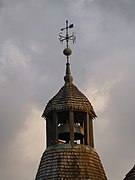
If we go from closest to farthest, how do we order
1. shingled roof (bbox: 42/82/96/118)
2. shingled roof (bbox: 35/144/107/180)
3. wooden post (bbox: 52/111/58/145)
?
shingled roof (bbox: 35/144/107/180)
wooden post (bbox: 52/111/58/145)
shingled roof (bbox: 42/82/96/118)

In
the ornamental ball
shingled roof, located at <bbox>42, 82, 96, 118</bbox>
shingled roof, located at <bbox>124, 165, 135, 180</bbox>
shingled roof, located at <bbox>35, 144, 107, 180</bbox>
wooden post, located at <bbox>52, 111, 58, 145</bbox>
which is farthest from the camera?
the ornamental ball

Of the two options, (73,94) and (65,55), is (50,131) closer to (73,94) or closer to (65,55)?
(73,94)

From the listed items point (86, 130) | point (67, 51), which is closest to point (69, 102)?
point (86, 130)

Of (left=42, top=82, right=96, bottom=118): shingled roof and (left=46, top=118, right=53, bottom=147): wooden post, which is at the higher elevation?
(left=42, top=82, right=96, bottom=118): shingled roof

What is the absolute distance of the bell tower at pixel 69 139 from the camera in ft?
101

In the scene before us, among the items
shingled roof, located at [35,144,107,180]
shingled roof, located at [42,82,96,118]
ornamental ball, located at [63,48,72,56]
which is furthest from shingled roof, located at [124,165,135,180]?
ornamental ball, located at [63,48,72,56]

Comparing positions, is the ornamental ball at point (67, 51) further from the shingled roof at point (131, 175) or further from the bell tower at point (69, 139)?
the shingled roof at point (131, 175)

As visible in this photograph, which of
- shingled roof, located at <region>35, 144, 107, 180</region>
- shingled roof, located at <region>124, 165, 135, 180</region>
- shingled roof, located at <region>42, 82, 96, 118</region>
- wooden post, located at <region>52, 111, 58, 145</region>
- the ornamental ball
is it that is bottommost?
shingled roof, located at <region>124, 165, 135, 180</region>

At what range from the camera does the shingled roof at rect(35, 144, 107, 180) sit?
3055 cm

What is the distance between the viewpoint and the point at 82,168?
30781 millimetres

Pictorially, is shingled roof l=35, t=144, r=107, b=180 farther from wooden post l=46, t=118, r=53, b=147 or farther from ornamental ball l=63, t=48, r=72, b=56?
ornamental ball l=63, t=48, r=72, b=56

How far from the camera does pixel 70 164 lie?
30.9 meters

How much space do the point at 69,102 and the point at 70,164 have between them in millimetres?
3378

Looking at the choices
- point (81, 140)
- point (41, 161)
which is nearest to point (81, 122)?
point (81, 140)
